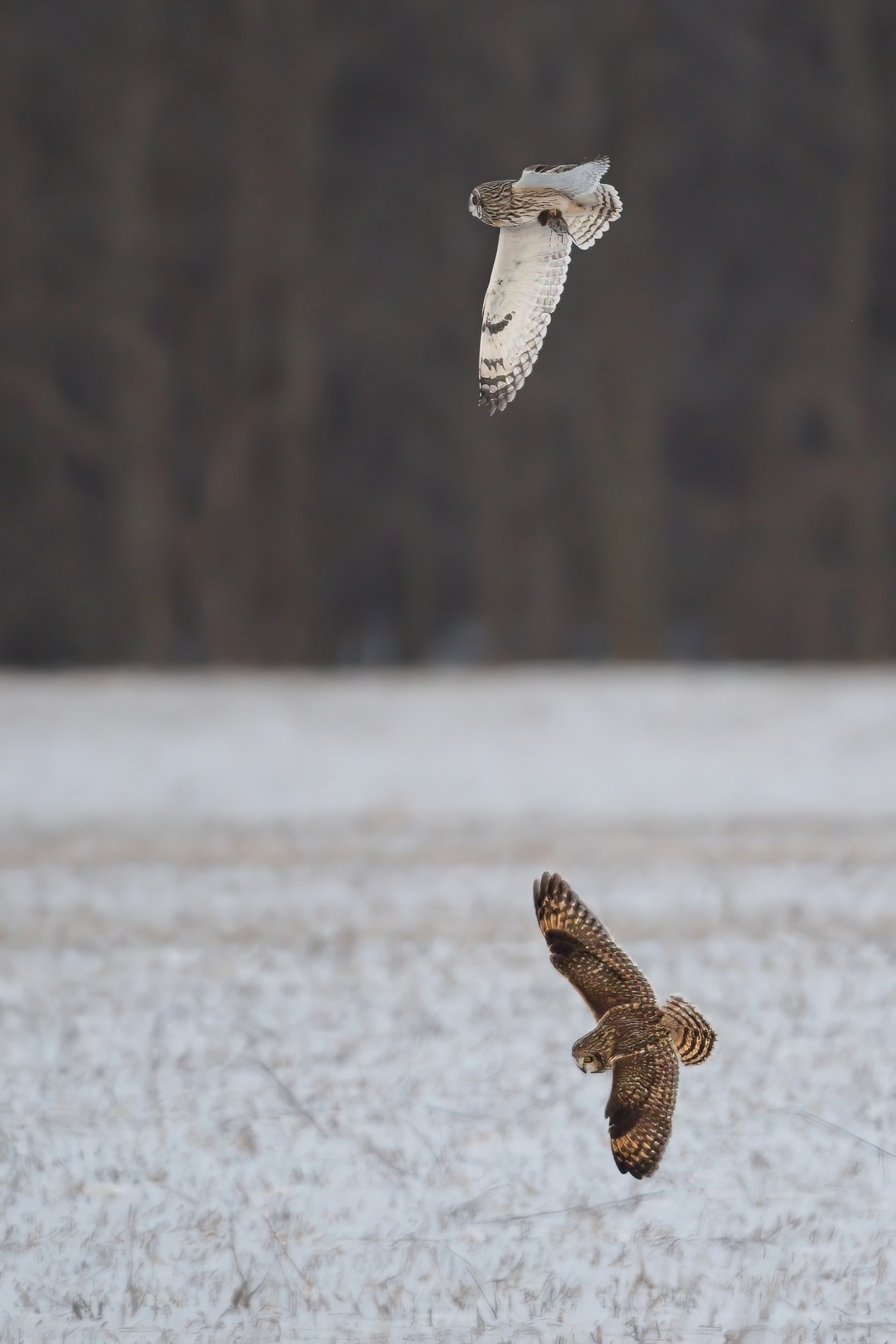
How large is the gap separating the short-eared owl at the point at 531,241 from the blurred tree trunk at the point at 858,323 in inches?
640

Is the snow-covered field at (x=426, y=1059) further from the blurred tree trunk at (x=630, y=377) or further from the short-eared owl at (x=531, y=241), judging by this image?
the blurred tree trunk at (x=630, y=377)

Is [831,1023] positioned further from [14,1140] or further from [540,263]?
[540,263]

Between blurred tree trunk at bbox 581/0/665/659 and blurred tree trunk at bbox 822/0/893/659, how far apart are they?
184 cm

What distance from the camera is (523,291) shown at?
311 centimetres

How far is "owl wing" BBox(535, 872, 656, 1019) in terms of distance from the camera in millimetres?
3854

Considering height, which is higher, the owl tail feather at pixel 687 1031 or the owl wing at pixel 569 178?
the owl wing at pixel 569 178

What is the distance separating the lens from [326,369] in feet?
64.7

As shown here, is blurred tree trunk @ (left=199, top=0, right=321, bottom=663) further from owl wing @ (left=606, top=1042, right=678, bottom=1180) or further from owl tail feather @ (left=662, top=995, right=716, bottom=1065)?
owl wing @ (left=606, top=1042, right=678, bottom=1180)

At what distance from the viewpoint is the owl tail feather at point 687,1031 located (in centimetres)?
377

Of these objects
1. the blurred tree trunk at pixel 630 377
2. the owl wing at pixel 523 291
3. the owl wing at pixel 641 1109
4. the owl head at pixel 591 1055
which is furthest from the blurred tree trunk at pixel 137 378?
the owl wing at pixel 523 291

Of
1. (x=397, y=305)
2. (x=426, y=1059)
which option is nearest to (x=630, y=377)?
(x=397, y=305)

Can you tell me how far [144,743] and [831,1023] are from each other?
8.48m

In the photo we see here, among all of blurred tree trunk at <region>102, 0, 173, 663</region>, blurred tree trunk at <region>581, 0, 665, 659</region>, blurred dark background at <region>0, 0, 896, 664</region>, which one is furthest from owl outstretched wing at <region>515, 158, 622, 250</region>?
blurred tree trunk at <region>102, 0, 173, 663</region>

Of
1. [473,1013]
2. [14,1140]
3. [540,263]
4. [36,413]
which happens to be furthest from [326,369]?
[540,263]
